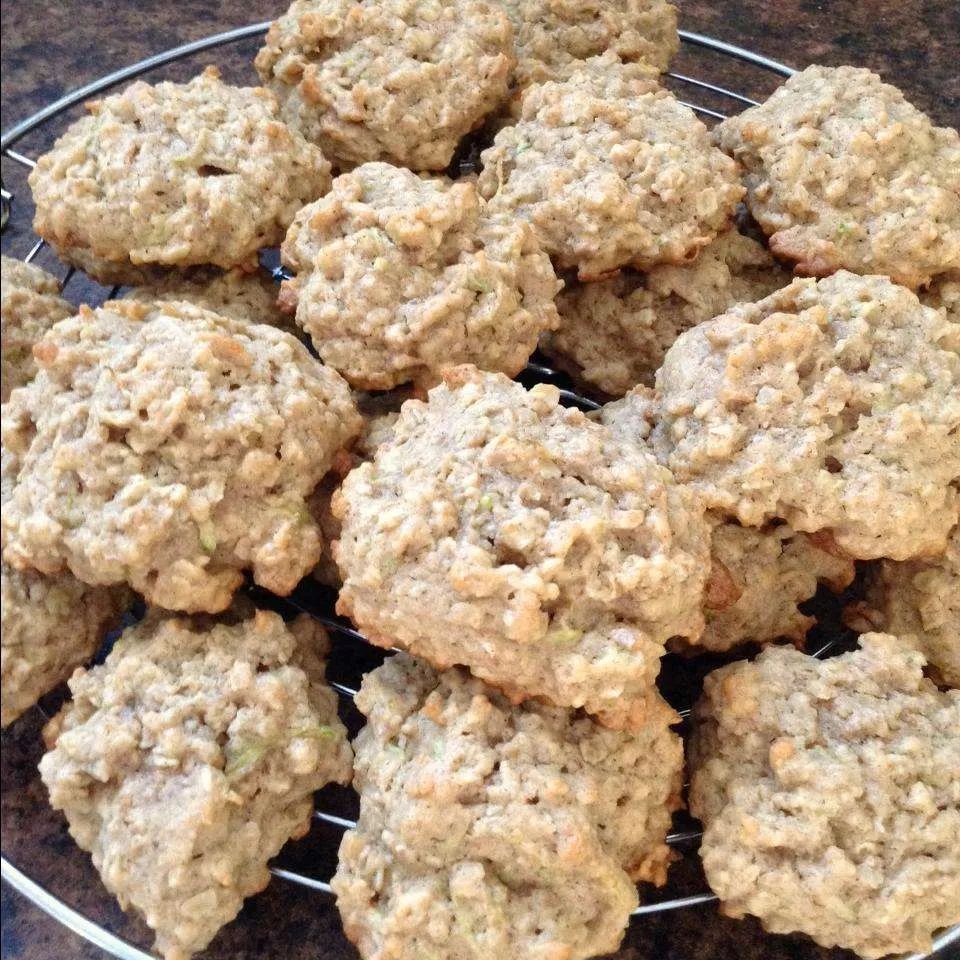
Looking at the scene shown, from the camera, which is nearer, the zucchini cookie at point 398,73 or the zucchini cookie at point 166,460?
the zucchini cookie at point 166,460

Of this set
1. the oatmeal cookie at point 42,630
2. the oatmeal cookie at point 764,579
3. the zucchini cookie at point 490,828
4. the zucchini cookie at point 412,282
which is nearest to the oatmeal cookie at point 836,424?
the oatmeal cookie at point 764,579

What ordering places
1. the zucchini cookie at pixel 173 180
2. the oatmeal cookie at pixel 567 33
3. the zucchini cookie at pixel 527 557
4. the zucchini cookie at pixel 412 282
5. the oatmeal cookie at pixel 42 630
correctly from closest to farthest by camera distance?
the zucchini cookie at pixel 527 557 → the oatmeal cookie at pixel 42 630 → the zucchini cookie at pixel 412 282 → the zucchini cookie at pixel 173 180 → the oatmeal cookie at pixel 567 33

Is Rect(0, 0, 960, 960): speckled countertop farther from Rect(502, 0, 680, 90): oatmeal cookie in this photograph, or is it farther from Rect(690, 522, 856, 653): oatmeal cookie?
Rect(690, 522, 856, 653): oatmeal cookie

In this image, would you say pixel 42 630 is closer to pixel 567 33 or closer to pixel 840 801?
pixel 840 801

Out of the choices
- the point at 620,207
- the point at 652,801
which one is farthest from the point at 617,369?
the point at 652,801

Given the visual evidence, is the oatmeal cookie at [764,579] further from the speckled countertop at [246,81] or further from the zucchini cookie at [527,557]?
the speckled countertop at [246,81]

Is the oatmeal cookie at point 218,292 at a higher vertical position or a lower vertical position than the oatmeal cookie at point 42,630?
higher

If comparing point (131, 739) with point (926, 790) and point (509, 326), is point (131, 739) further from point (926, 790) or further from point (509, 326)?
point (926, 790)
